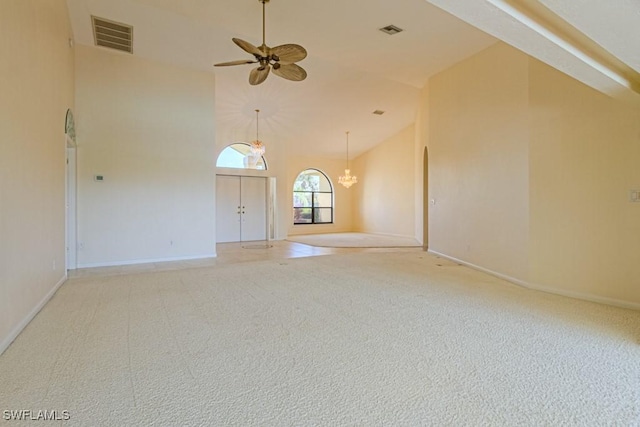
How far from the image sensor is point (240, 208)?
9883mm

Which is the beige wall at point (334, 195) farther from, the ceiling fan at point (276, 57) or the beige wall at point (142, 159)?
the ceiling fan at point (276, 57)

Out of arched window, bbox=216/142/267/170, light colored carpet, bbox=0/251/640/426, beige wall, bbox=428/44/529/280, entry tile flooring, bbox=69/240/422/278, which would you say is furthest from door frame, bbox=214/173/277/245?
light colored carpet, bbox=0/251/640/426

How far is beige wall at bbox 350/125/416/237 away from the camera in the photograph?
35.9ft

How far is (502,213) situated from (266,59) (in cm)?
392

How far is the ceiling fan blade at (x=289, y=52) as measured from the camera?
4.02 m

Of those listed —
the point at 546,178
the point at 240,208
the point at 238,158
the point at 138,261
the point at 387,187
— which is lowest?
the point at 138,261

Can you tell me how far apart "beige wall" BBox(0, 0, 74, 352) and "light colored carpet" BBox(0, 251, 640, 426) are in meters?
0.35

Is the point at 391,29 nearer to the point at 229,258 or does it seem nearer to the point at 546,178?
the point at 546,178

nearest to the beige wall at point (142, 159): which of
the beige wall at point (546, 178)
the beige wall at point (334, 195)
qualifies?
the beige wall at point (546, 178)

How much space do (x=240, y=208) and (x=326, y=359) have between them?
8.15 metres

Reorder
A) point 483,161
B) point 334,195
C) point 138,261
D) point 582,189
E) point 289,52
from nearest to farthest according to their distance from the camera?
point 582,189 < point 289,52 < point 483,161 < point 138,261 < point 334,195

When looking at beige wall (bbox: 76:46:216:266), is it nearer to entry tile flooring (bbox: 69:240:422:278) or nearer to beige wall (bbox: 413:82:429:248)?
entry tile flooring (bbox: 69:240:422:278)

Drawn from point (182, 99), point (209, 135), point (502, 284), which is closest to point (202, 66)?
point (182, 99)

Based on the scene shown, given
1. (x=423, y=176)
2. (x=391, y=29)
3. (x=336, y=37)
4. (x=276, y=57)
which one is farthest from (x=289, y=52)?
(x=423, y=176)
